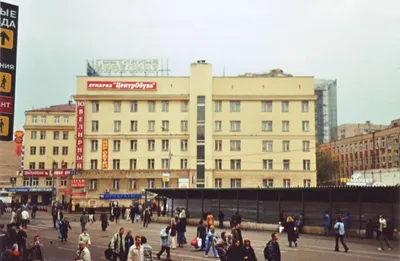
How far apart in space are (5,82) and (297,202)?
2293cm

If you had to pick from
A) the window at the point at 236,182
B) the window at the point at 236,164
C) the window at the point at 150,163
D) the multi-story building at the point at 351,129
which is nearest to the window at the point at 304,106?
the window at the point at 236,164

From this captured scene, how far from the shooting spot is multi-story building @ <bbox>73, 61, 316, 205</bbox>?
236ft

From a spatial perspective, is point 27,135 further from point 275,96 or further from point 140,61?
point 275,96

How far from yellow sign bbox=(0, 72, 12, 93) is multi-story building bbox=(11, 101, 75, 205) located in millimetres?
67635

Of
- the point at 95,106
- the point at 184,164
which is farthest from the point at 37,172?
the point at 184,164

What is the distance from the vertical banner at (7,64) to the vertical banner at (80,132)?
51946 mm

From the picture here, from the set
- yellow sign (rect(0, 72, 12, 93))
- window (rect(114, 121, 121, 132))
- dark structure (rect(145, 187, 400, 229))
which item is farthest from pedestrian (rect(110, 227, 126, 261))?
window (rect(114, 121, 121, 132))

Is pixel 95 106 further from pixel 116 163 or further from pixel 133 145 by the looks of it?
pixel 116 163

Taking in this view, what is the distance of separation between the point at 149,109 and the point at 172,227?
49371 mm

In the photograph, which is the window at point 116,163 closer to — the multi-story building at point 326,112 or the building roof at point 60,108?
the building roof at point 60,108

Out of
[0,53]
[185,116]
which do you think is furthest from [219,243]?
[185,116]

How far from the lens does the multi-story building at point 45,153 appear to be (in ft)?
288

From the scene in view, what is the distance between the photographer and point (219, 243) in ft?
63.0

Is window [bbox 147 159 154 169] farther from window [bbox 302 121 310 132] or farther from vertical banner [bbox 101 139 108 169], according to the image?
window [bbox 302 121 310 132]
